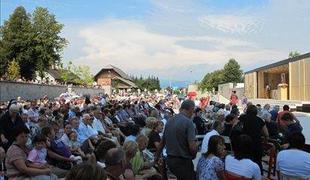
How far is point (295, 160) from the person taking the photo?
20.2 feet

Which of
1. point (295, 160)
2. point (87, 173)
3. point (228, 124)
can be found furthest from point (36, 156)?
point (87, 173)

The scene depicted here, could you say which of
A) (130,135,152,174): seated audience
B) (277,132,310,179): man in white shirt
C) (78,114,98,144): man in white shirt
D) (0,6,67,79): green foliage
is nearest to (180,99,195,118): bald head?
(130,135,152,174): seated audience

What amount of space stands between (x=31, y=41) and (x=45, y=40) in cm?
220

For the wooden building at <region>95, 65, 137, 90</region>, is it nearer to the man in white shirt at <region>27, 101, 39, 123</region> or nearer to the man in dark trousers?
the man in white shirt at <region>27, 101, 39, 123</region>

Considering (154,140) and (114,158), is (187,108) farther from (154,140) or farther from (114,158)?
(154,140)

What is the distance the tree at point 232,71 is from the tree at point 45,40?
163ft

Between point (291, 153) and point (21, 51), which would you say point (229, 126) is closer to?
point (291, 153)

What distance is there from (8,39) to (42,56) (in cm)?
623

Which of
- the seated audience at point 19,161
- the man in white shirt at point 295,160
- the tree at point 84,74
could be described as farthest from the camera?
the tree at point 84,74

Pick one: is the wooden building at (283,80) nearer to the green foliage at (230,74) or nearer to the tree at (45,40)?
the tree at (45,40)

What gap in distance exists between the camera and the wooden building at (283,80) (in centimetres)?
4112

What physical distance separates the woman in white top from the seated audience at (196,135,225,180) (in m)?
0.53

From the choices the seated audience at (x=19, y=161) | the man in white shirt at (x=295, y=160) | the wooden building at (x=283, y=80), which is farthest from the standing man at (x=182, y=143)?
the wooden building at (x=283, y=80)

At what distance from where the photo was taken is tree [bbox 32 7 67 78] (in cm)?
8056
